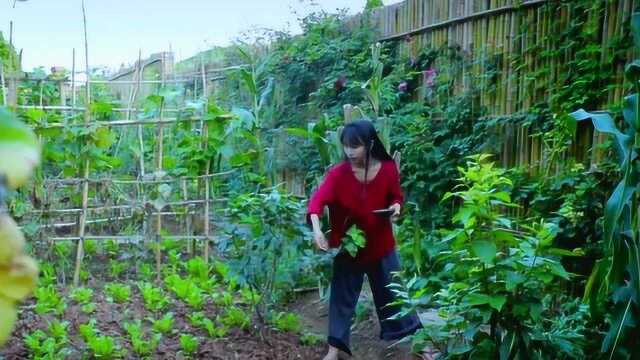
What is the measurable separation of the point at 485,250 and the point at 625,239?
1.70 ft

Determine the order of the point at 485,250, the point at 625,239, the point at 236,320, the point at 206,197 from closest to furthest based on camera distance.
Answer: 1. the point at 625,239
2. the point at 485,250
3. the point at 236,320
4. the point at 206,197

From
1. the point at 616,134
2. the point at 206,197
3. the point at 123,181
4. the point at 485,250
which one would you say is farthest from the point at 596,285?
the point at 123,181

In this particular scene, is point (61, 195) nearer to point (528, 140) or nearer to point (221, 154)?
point (221, 154)

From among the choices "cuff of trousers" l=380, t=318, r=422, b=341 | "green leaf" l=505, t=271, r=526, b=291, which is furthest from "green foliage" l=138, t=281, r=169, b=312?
"green leaf" l=505, t=271, r=526, b=291

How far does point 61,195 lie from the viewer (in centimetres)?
570

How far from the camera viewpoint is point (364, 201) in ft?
13.4

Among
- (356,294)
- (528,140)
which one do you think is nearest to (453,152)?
(528,140)

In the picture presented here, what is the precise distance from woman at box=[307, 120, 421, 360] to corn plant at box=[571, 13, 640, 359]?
4.87 ft

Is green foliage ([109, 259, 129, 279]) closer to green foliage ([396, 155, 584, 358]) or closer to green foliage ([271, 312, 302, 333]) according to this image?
green foliage ([271, 312, 302, 333])

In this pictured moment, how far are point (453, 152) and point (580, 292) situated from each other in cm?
197

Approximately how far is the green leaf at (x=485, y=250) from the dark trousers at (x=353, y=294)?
4.47 ft

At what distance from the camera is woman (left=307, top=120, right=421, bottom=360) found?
3992mm

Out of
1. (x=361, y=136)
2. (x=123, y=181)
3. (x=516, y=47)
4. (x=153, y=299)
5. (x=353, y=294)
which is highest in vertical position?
(x=516, y=47)

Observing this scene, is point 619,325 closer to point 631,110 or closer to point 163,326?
point 631,110
